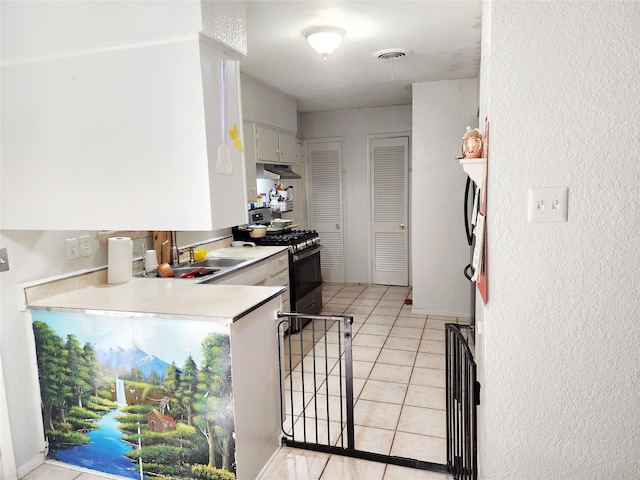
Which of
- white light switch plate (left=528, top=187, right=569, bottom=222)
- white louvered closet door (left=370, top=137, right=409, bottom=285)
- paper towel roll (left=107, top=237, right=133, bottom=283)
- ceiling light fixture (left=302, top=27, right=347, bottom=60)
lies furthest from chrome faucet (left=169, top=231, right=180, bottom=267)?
white louvered closet door (left=370, top=137, right=409, bottom=285)

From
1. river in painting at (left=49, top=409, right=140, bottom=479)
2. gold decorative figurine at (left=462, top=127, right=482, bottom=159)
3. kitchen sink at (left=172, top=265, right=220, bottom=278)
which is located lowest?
river in painting at (left=49, top=409, right=140, bottom=479)

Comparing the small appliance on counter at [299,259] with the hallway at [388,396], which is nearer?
the hallway at [388,396]

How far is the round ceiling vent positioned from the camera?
3336 mm

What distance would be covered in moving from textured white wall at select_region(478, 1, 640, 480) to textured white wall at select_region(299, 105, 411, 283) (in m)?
4.48

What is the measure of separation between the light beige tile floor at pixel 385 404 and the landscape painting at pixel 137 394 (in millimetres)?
→ 231

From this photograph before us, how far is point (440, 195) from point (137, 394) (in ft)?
11.7

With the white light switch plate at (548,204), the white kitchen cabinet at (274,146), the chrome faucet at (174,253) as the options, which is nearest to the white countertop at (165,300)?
the chrome faucet at (174,253)

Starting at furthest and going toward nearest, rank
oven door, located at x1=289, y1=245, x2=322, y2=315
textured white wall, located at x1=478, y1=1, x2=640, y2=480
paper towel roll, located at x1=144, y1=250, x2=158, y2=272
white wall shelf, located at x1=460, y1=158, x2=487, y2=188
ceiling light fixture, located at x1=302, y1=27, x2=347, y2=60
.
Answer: oven door, located at x1=289, y1=245, x2=322, y2=315, paper towel roll, located at x1=144, y1=250, x2=158, y2=272, ceiling light fixture, located at x1=302, y1=27, x2=347, y2=60, white wall shelf, located at x1=460, y1=158, x2=487, y2=188, textured white wall, located at x1=478, y1=1, x2=640, y2=480

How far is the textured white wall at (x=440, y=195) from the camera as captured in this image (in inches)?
175

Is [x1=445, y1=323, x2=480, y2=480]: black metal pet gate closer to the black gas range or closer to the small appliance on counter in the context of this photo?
the small appliance on counter

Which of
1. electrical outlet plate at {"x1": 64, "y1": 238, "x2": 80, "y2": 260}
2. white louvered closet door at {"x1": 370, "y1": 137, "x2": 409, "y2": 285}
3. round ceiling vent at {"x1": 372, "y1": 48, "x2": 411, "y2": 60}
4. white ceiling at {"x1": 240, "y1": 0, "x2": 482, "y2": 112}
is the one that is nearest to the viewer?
electrical outlet plate at {"x1": 64, "y1": 238, "x2": 80, "y2": 260}

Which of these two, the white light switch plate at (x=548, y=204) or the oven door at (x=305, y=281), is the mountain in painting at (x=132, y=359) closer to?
the white light switch plate at (x=548, y=204)

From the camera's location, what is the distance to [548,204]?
1.47 meters

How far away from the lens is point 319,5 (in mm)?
2457
